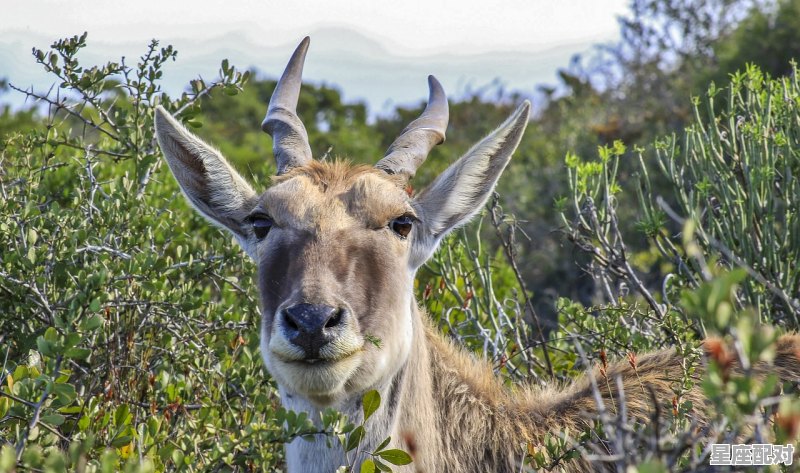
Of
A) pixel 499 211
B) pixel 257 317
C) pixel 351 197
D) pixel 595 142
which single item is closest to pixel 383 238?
pixel 351 197

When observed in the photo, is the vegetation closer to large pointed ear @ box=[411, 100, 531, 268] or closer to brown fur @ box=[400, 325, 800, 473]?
brown fur @ box=[400, 325, 800, 473]

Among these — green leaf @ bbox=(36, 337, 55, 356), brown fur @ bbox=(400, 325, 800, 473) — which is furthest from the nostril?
green leaf @ bbox=(36, 337, 55, 356)

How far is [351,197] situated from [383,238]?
247mm

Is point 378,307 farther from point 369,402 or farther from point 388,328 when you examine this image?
point 369,402

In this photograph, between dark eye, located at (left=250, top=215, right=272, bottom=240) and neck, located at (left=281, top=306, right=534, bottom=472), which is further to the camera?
dark eye, located at (left=250, top=215, right=272, bottom=240)

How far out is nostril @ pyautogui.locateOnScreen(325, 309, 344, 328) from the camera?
3.67 meters

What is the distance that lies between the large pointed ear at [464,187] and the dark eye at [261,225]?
72 centimetres

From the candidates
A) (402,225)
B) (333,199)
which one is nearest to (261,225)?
(333,199)

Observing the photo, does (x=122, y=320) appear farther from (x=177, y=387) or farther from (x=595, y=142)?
(x=595, y=142)

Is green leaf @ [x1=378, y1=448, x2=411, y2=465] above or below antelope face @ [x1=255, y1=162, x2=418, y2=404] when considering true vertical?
below

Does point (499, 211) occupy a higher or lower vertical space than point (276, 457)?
higher

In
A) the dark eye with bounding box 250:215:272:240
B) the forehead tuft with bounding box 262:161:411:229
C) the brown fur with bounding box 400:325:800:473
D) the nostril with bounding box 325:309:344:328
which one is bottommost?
the brown fur with bounding box 400:325:800:473

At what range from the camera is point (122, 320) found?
506 centimetres

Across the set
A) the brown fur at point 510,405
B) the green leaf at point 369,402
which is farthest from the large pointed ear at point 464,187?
the green leaf at point 369,402
